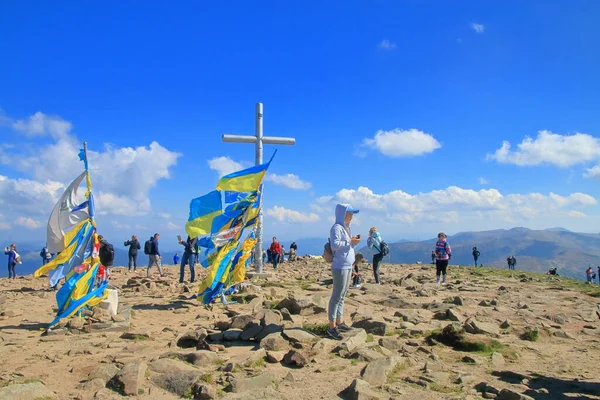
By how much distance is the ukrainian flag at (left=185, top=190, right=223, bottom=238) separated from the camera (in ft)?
43.8

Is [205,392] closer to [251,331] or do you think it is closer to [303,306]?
[251,331]

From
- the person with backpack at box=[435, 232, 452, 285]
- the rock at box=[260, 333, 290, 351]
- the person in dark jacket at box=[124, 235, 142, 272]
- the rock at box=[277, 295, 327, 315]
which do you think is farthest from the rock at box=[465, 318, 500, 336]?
the person in dark jacket at box=[124, 235, 142, 272]

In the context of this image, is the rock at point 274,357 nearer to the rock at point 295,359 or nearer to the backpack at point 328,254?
the rock at point 295,359

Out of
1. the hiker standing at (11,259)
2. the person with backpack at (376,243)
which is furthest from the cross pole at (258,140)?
the hiker standing at (11,259)

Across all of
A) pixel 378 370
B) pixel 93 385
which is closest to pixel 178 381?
pixel 93 385

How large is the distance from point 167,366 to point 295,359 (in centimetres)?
212

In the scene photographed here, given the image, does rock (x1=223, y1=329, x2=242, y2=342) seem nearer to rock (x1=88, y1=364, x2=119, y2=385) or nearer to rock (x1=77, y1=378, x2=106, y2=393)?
rock (x1=88, y1=364, x2=119, y2=385)

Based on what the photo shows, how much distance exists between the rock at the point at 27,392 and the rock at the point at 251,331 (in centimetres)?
380

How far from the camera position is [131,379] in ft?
20.5

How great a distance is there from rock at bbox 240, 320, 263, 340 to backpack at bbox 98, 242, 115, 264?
5.28 m

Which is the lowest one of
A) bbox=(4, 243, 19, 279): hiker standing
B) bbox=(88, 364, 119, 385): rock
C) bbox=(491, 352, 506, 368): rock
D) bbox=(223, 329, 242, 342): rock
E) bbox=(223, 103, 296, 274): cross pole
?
bbox=(491, 352, 506, 368): rock

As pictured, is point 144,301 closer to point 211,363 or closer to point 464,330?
point 211,363

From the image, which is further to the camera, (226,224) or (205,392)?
(226,224)

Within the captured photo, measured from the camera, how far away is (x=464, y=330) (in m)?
9.15
